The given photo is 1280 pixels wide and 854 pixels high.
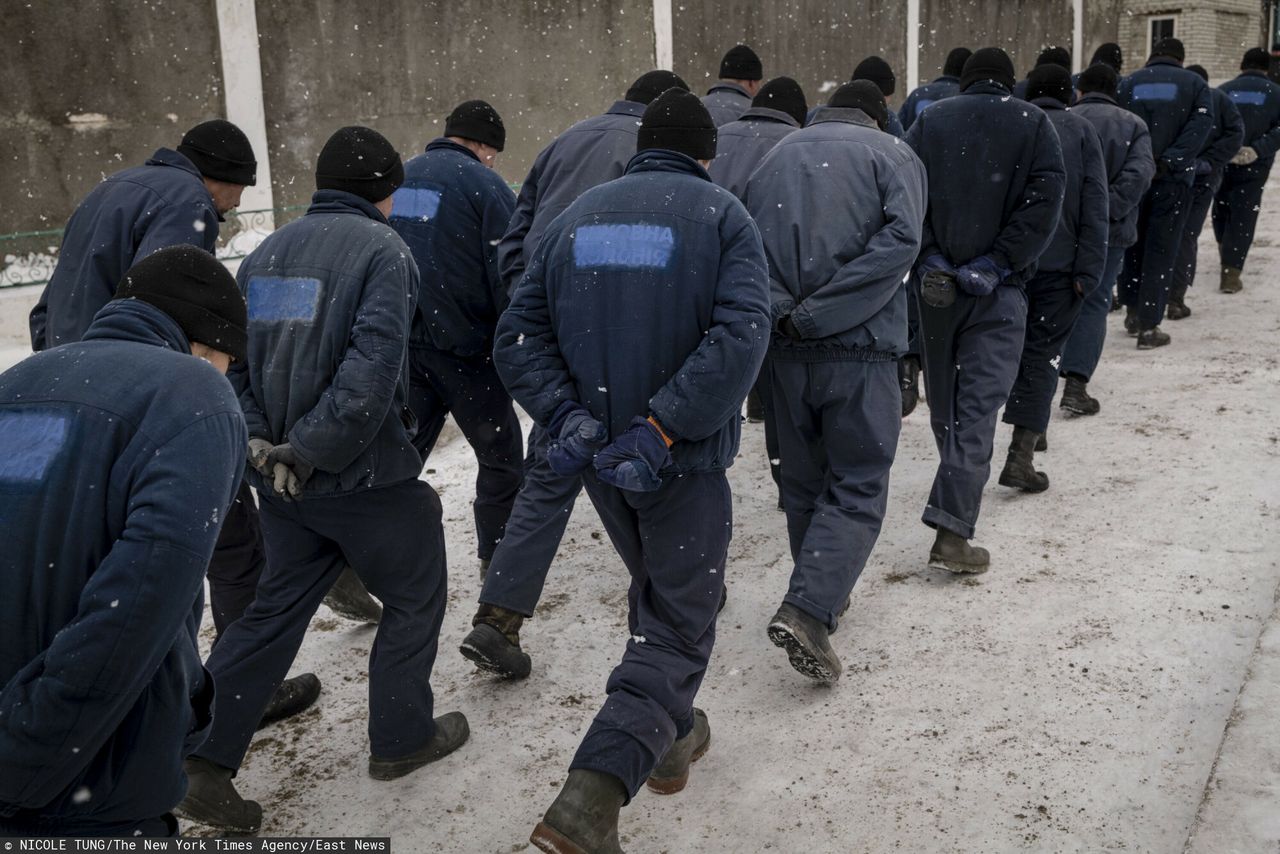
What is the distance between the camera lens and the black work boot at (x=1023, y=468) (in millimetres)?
5613

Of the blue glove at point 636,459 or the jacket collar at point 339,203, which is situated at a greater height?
the jacket collar at point 339,203

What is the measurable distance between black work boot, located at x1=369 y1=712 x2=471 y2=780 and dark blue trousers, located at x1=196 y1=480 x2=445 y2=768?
27 millimetres

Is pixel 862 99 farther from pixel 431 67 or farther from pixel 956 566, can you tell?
pixel 431 67

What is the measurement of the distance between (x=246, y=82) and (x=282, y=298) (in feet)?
26.5

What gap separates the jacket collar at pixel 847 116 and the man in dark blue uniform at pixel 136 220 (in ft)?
6.69

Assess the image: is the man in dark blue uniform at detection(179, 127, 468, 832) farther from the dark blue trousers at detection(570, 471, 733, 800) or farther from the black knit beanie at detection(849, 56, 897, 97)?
the black knit beanie at detection(849, 56, 897, 97)

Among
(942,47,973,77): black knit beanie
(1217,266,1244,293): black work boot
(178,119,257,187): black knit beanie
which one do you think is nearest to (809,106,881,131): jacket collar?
(178,119,257,187): black knit beanie

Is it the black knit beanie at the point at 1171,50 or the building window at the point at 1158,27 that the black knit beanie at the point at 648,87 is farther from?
the building window at the point at 1158,27

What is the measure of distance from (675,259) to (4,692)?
5.86 ft

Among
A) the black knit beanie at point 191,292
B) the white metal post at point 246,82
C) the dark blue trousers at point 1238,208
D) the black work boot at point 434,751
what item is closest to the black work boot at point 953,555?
the black work boot at point 434,751

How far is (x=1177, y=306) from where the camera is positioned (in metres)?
8.91

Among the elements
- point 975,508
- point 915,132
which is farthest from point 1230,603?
point 915,132
